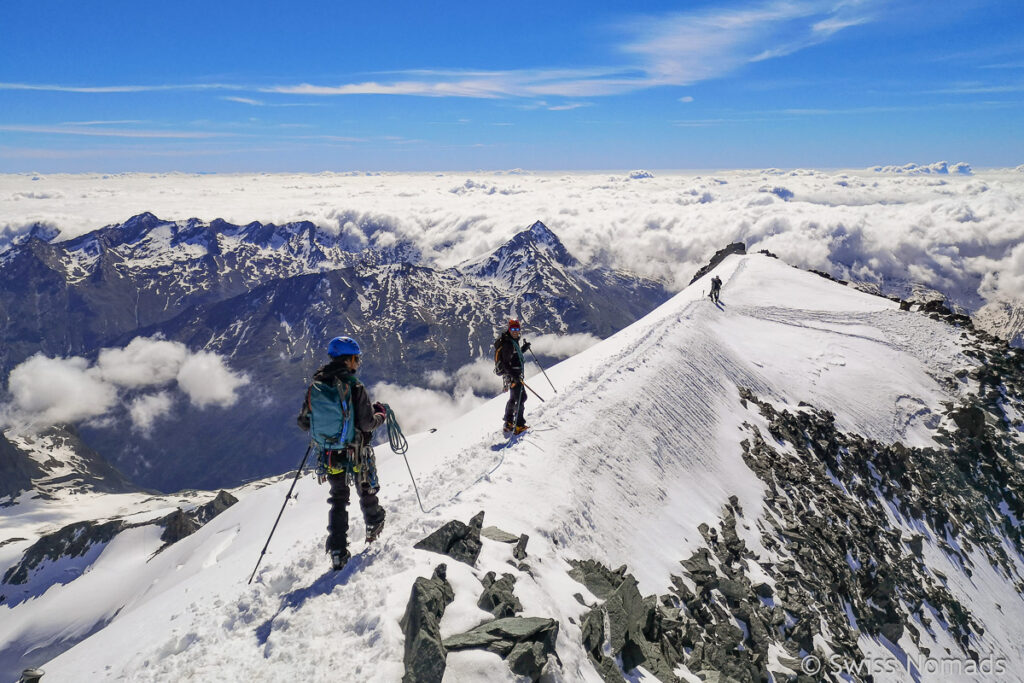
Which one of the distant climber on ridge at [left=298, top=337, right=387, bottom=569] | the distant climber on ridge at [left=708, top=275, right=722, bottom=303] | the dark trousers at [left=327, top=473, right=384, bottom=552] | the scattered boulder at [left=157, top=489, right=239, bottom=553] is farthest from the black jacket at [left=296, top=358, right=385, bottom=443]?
the scattered boulder at [left=157, top=489, right=239, bottom=553]

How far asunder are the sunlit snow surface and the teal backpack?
249 centimetres

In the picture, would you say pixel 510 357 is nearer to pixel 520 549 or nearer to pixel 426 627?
pixel 520 549

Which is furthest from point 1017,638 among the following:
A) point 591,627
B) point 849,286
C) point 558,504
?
point 849,286

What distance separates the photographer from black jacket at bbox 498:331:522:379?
1867 centimetres

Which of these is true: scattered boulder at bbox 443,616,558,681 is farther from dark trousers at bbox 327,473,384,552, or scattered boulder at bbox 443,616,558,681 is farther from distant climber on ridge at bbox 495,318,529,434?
distant climber on ridge at bbox 495,318,529,434

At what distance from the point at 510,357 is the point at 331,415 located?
9.53 m

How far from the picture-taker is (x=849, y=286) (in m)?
60.1

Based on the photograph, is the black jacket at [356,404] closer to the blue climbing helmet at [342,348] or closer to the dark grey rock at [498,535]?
the blue climbing helmet at [342,348]

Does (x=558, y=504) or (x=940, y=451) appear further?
(x=940, y=451)

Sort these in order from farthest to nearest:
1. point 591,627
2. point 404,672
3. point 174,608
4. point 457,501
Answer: point 457,501 → point 174,608 → point 591,627 → point 404,672

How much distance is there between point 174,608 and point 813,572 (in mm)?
18747

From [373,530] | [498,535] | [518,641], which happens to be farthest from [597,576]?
[373,530]

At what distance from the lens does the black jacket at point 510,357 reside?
18672 millimetres

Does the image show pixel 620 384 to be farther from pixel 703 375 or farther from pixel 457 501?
pixel 457 501
